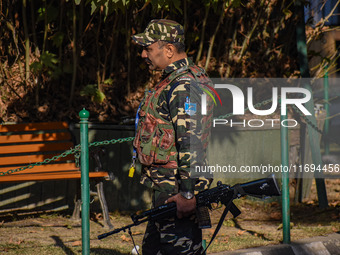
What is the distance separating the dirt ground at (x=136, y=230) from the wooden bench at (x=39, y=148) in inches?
15.8

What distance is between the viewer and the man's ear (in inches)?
157

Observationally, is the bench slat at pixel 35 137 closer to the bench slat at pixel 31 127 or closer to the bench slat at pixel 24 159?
the bench slat at pixel 31 127

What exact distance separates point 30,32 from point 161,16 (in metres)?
1.90

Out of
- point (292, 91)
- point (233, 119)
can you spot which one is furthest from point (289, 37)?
point (233, 119)

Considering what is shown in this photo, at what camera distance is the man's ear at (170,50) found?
13.1ft

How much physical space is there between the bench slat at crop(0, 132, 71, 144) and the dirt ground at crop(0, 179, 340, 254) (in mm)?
928

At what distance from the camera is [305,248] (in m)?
6.31

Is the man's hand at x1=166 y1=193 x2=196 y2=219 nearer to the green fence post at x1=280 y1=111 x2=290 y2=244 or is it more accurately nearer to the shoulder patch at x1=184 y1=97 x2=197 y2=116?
the shoulder patch at x1=184 y1=97 x2=197 y2=116

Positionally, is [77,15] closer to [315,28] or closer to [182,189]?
[315,28]

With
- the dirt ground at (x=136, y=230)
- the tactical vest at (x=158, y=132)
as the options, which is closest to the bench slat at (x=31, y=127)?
the dirt ground at (x=136, y=230)

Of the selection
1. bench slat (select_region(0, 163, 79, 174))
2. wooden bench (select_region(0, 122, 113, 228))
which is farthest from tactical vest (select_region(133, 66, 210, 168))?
bench slat (select_region(0, 163, 79, 174))

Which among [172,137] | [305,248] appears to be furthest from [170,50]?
[305,248]

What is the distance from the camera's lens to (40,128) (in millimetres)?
7742

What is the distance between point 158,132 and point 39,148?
158 inches
